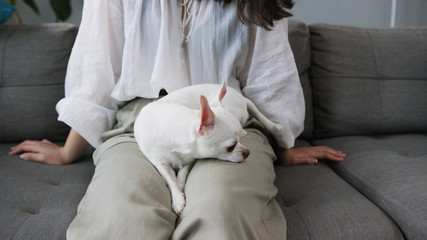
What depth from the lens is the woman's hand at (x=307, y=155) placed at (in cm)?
122

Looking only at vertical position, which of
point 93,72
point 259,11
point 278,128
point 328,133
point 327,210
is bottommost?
point 328,133

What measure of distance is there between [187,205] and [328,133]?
0.96m

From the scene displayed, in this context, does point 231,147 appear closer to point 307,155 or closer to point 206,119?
point 206,119

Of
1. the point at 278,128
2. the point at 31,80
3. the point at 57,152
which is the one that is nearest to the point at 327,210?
the point at 278,128

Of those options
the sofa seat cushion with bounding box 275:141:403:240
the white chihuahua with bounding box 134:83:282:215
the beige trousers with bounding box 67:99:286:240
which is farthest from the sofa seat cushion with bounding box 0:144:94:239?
the sofa seat cushion with bounding box 275:141:403:240

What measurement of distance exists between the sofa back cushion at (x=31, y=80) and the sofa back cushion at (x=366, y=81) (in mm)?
1121

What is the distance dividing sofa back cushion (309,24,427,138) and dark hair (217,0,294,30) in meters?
0.54

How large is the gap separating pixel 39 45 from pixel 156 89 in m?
0.67

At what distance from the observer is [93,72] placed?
1051mm

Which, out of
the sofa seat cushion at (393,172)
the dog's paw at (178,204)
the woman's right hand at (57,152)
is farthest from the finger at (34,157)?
the sofa seat cushion at (393,172)

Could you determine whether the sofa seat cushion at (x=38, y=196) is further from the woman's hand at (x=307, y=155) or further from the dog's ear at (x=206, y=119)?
the woman's hand at (x=307, y=155)

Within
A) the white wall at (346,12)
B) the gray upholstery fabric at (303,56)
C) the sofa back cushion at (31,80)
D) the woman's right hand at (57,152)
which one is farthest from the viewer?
the white wall at (346,12)

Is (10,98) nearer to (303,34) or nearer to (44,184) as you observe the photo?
(44,184)

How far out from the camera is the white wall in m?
2.38
